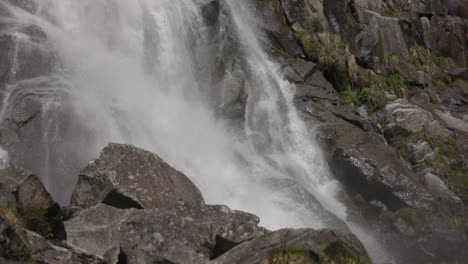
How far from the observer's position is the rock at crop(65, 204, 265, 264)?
9.09m

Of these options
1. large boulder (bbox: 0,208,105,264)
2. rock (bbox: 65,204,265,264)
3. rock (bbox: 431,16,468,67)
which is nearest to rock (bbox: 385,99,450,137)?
rock (bbox: 431,16,468,67)

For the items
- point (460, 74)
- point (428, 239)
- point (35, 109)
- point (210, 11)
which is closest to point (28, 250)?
point (35, 109)

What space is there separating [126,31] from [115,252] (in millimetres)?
13673

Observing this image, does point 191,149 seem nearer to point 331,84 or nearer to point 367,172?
point 367,172

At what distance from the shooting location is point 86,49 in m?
18.6

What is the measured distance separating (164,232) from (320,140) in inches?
541

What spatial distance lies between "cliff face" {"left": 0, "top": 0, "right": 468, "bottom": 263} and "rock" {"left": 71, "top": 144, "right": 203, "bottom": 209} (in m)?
0.03

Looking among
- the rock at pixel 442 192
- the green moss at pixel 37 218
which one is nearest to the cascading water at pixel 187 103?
the rock at pixel 442 192

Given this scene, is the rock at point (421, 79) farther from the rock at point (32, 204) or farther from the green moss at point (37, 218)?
the green moss at point (37, 218)

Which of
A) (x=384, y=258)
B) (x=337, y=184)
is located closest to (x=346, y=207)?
(x=337, y=184)

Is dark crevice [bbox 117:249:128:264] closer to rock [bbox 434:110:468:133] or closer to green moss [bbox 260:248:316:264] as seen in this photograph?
green moss [bbox 260:248:316:264]

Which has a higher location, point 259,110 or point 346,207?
point 259,110

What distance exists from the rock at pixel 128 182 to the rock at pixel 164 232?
0.90 m

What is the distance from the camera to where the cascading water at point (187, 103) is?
643 inches
